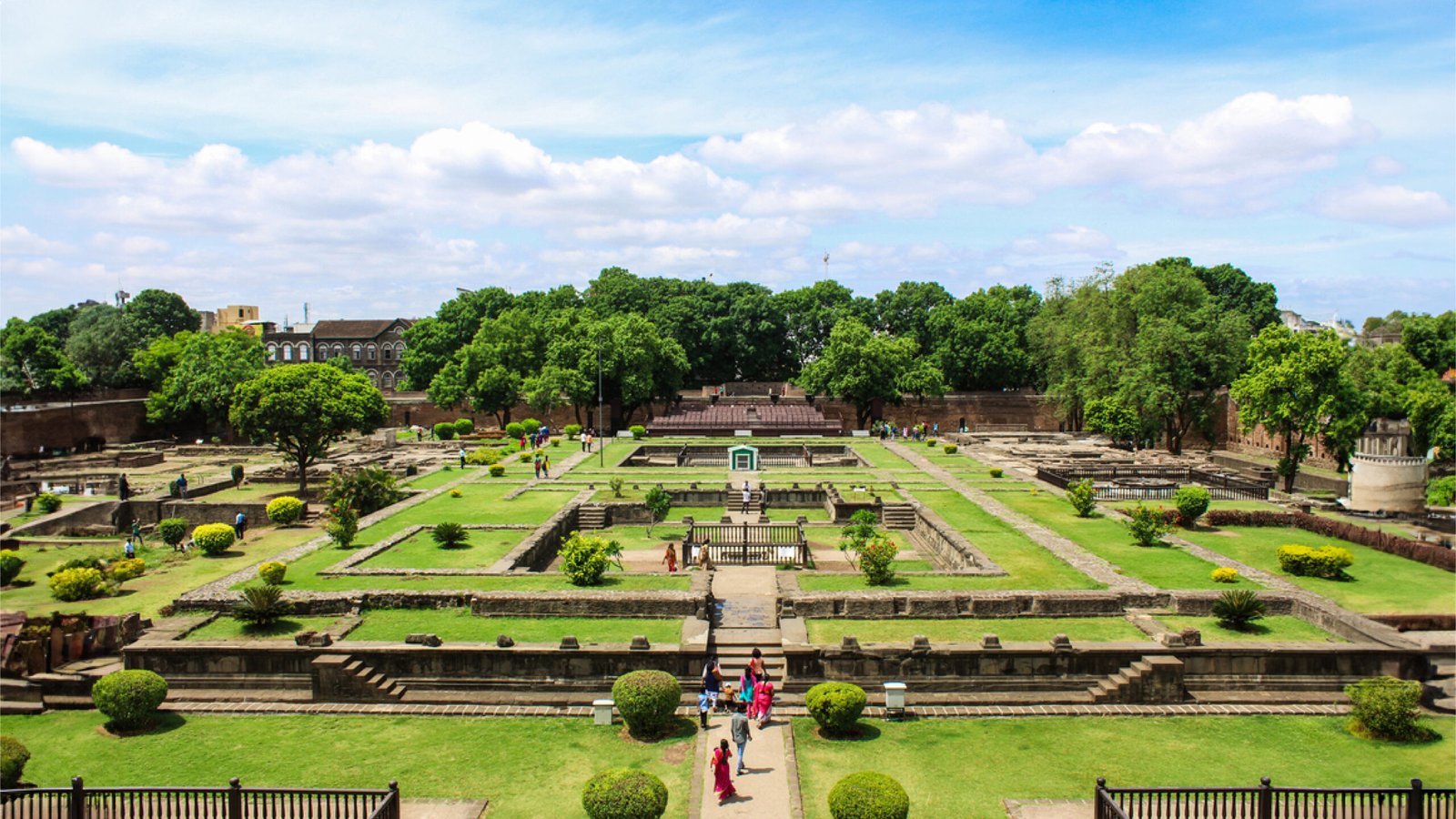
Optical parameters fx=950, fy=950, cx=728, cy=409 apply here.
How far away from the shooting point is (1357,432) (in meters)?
34.5

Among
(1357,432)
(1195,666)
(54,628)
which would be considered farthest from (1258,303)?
(54,628)

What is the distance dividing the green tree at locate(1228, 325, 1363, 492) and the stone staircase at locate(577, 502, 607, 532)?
76.9ft

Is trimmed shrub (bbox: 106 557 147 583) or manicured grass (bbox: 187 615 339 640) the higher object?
trimmed shrub (bbox: 106 557 147 583)

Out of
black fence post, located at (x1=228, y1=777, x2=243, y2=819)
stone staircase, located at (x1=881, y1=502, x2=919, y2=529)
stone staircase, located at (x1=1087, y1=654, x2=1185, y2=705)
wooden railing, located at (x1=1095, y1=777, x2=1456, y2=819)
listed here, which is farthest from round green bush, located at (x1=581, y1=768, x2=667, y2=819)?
stone staircase, located at (x1=881, y1=502, x2=919, y2=529)

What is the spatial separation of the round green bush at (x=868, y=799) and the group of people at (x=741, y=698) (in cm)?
220

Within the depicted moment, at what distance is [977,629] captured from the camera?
17188 mm

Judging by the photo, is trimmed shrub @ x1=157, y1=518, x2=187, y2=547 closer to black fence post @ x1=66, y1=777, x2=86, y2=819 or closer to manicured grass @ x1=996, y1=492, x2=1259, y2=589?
black fence post @ x1=66, y1=777, x2=86, y2=819

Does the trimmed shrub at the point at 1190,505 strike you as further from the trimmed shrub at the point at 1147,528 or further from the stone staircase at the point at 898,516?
the stone staircase at the point at 898,516

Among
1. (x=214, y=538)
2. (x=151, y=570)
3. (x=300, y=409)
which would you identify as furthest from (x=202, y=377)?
(x=151, y=570)

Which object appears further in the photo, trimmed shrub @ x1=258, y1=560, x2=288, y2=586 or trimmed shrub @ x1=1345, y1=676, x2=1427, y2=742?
trimmed shrub @ x1=258, y1=560, x2=288, y2=586

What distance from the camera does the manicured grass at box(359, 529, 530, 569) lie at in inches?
859

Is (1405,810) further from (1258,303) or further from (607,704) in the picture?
(1258,303)

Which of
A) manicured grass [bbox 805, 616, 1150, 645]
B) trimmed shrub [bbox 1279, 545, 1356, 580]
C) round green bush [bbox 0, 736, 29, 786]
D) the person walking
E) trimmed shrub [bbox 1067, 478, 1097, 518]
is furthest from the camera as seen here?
trimmed shrub [bbox 1067, 478, 1097, 518]

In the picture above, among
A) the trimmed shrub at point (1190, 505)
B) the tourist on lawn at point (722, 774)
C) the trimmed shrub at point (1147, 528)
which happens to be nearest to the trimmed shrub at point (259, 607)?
the tourist on lawn at point (722, 774)
